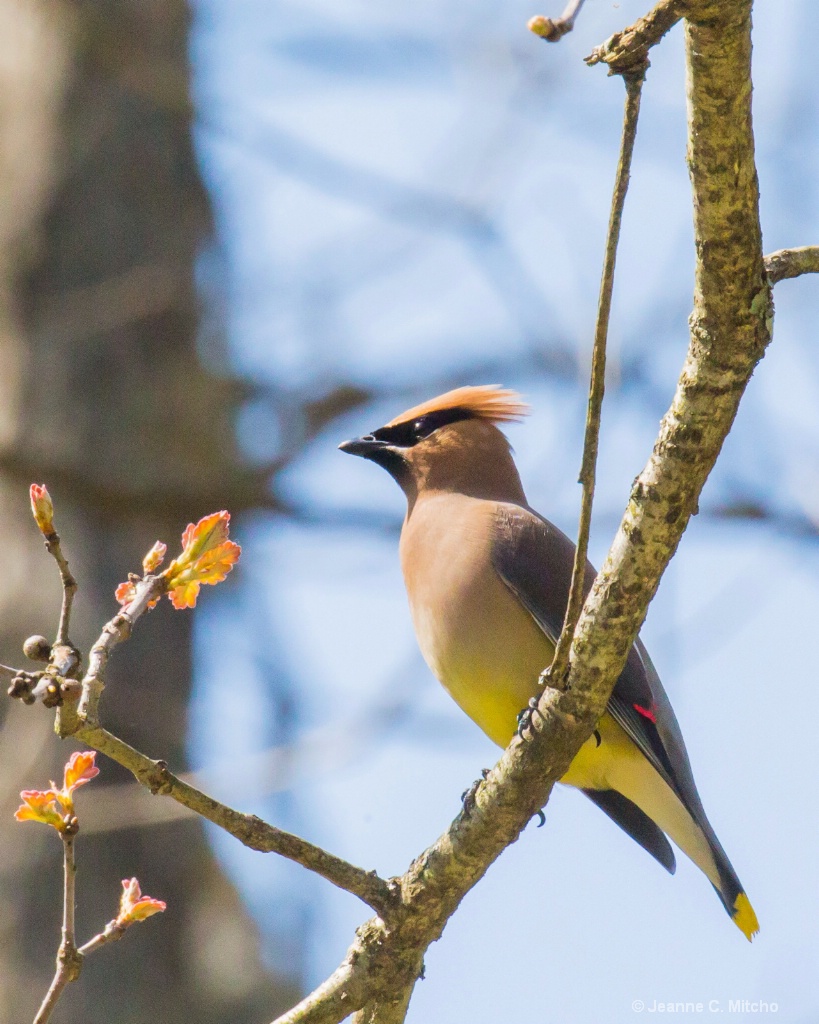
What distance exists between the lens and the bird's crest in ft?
15.7

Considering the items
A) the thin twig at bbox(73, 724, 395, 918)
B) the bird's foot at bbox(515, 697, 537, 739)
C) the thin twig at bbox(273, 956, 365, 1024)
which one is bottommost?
the thin twig at bbox(273, 956, 365, 1024)

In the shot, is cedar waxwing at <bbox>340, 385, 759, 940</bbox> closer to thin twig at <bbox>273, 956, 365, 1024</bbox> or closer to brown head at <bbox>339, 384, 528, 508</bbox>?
brown head at <bbox>339, 384, 528, 508</bbox>

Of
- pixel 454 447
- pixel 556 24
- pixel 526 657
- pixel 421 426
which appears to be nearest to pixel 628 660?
pixel 526 657

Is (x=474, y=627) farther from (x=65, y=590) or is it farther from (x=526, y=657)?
(x=65, y=590)

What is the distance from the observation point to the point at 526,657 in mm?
3781

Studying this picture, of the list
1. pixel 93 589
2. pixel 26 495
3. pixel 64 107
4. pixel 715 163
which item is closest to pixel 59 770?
pixel 93 589

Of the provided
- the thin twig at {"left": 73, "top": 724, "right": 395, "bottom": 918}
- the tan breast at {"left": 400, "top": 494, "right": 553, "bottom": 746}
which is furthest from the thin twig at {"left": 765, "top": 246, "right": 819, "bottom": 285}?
the tan breast at {"left": 400, "top": 494, "right": 553, "bottom": 746}

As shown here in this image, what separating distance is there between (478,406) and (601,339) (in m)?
2.81

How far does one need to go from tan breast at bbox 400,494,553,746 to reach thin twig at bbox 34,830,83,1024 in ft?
6.43

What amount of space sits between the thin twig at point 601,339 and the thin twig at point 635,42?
0.02 m

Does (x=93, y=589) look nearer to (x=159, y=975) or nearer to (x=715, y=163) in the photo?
(x=159, y=975)

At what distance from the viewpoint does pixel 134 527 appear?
5414mm

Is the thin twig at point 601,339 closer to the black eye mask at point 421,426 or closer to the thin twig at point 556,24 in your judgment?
the thin twig at point 556,24

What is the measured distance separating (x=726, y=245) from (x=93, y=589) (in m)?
3.66
